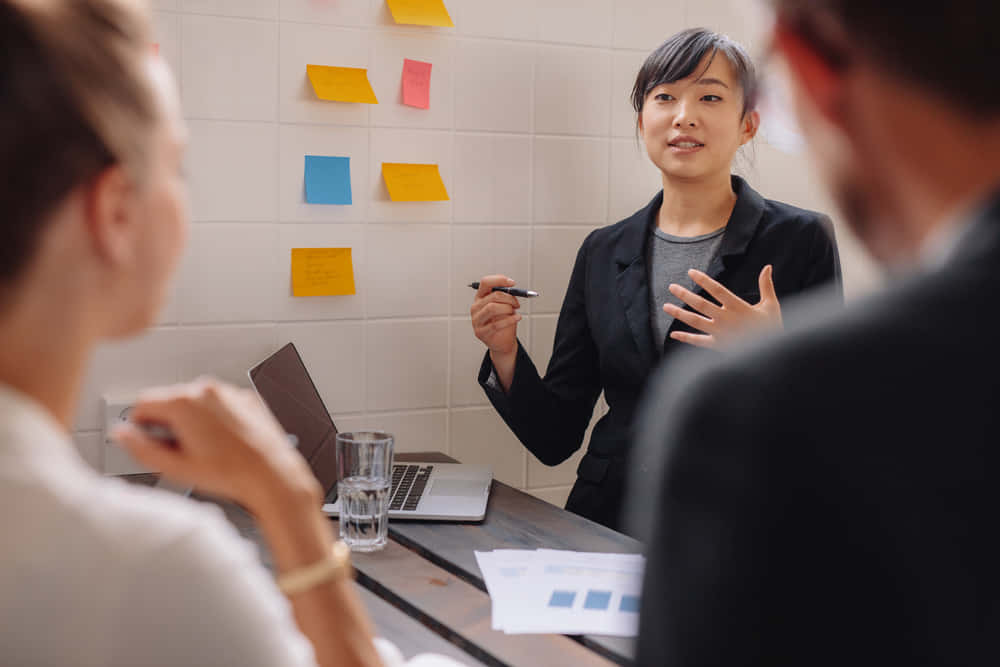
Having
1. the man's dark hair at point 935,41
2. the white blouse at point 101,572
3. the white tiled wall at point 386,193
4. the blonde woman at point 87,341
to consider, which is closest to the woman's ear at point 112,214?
the blonde woman at point 87,341

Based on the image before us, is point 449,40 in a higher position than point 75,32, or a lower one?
higher

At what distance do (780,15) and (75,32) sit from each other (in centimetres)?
41

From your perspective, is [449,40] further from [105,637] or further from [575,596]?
[105,637]

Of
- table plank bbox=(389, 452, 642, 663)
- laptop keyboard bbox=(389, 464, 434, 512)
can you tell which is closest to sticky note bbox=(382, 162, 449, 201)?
laptop keyboard bbox=(389, 464, 434, 512)

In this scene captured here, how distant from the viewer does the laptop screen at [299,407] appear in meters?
1.69

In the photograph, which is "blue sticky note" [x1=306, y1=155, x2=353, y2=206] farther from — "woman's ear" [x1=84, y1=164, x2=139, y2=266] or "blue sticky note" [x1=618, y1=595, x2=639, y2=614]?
"woman's ear" [x1=84, y1=164, x2=139, y2=266]

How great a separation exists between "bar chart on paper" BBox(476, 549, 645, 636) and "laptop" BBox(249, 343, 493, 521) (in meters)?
0.22

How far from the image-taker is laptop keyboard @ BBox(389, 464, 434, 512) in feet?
5.35

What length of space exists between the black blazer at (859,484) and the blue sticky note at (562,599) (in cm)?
78

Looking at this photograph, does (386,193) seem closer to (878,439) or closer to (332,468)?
(332,468)

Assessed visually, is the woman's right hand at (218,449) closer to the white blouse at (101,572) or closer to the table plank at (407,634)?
the white blouse at (101,572)

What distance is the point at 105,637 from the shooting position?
544mm

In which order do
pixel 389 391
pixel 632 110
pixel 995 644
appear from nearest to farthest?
pixel 995 644
pixel 389 391
pixel 632 110

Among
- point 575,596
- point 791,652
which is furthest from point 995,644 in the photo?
point 575,596
